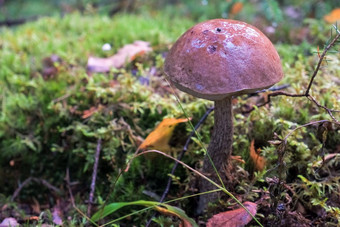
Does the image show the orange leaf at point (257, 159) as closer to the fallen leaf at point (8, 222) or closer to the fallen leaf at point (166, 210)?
the fallen leaf at point (166, 210)

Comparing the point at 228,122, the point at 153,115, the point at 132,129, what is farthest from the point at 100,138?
the point at 228,122

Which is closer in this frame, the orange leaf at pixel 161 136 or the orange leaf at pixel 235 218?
the orange leaf at pixel 235 218

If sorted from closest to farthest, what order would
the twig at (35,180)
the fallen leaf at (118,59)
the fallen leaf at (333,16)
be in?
the twig at (35,180), the fallen leaf at (118,59), the fallen leaf at (333,16)

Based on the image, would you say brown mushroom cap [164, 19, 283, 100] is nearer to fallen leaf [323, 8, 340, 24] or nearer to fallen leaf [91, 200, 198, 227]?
fallen leaf [91, 200, 198, 227]

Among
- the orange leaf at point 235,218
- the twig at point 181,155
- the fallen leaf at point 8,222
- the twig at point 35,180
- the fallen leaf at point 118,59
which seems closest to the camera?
the orange leaf at point 235,218

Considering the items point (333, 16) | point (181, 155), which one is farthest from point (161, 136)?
point (333, 16)

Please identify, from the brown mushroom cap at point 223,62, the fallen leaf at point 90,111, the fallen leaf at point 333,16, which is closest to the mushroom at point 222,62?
the brown mushroom cap at point 223,62

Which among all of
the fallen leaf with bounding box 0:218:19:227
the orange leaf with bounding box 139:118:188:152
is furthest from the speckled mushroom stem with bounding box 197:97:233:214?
the fallen leaf with bounding box 0:218:19:227
